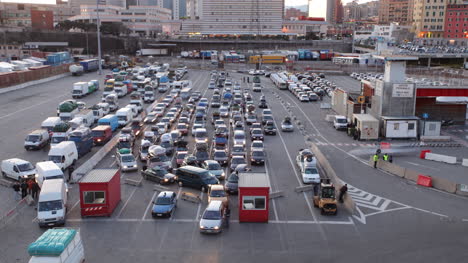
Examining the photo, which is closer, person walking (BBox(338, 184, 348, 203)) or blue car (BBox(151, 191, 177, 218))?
blue car (BBox(151, 191, 177, 218))

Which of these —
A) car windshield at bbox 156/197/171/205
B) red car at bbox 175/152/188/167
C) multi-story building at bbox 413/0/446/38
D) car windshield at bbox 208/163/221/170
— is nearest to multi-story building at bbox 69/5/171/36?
multi-story building at bbox 413/0/446/38

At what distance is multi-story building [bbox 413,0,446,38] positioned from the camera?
448ft

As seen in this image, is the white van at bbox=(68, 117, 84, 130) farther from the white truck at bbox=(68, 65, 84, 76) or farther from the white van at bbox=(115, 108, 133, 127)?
the white truck at bbox=(68, 65, 84, 76)

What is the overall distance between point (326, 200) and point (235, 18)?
177 meters

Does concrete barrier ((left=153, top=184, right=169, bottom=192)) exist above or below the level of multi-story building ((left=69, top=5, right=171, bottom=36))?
below

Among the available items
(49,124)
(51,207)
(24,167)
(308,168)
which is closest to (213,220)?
A: (51,207)

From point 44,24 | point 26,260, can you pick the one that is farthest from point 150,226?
point 44,24

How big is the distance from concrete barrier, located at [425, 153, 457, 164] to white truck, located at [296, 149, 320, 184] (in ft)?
30.9

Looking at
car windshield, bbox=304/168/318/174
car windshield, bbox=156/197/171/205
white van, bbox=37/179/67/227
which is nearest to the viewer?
white van, bbox=37/179/67/227

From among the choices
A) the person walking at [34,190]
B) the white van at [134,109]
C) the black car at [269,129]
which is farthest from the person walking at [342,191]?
the white van at [134,109]

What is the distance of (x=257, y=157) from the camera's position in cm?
2917

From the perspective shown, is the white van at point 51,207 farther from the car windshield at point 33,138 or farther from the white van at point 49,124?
the white van at point 49,124

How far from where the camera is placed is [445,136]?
36375 mm

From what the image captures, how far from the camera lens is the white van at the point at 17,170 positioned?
83.5ft
